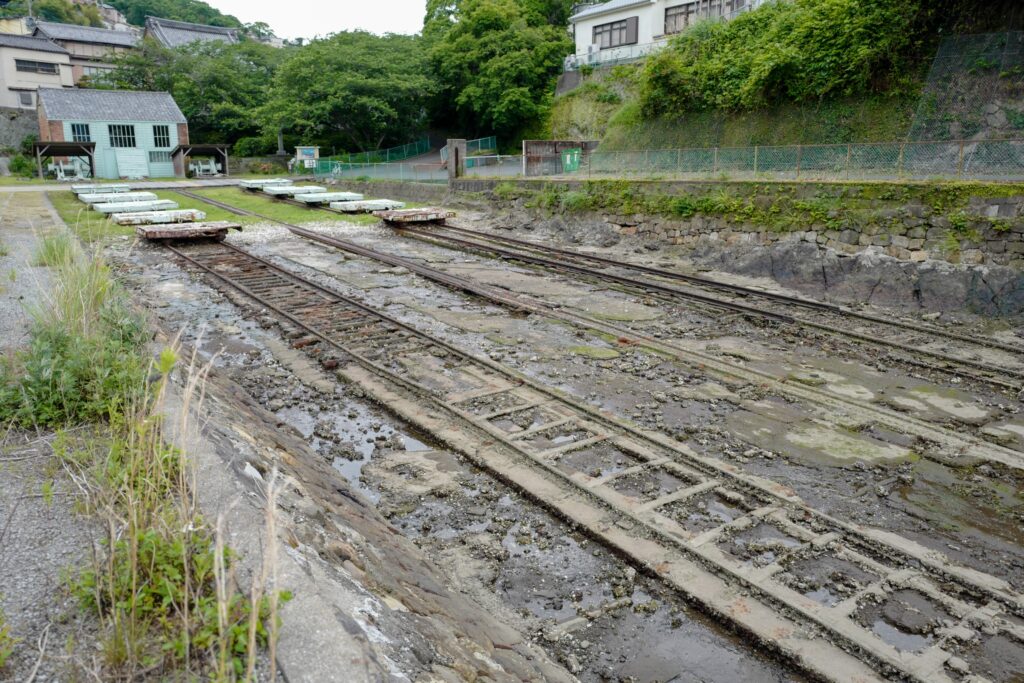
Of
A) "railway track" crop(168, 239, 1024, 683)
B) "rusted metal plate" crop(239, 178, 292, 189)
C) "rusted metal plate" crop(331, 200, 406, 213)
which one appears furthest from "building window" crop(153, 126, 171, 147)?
"railway track" crop(168, 239, 1024, 683)

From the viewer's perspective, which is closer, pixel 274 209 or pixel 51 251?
pixel 51 251

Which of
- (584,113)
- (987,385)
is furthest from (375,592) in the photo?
(584,113)

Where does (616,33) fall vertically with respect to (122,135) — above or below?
above

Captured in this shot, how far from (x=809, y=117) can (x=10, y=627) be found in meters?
25.7

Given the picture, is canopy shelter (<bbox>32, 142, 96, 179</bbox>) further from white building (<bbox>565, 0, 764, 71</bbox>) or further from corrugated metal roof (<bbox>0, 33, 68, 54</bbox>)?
white building (<bbox>565, 0, 764, 71</bbox>)

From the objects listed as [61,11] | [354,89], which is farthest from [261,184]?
[61,11]

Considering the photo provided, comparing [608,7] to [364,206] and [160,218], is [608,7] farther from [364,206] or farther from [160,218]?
[160,218]

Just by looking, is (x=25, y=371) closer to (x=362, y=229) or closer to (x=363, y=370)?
(x=363, y=370)

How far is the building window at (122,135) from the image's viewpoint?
148 feet

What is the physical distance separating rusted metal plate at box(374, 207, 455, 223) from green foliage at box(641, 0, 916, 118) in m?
11.0

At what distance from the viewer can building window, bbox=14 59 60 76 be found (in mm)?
52469

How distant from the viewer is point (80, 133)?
145 feet

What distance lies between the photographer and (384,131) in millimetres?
44562

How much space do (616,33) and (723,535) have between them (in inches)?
1452
